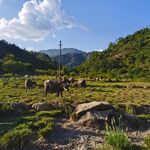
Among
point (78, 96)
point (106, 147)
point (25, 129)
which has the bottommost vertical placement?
point (78, 96)

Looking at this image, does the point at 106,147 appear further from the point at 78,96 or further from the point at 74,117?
the point at 78,96

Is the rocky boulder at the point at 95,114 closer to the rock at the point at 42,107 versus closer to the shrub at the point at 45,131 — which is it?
the shrub at the point at 45,131

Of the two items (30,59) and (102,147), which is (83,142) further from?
(30,59)

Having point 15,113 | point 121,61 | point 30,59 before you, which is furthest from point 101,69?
point 15,113

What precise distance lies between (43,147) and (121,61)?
412 feet

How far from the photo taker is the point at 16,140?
14.2 metres

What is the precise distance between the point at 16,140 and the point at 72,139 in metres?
2.34

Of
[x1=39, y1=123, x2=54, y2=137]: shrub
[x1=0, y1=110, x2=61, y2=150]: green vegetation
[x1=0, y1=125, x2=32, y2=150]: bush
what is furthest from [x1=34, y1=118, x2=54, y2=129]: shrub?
[x1=0, y1=125, x2=32, y2=150]: bush

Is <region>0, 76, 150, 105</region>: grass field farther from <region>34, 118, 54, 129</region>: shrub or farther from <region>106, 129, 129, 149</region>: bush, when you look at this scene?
<region>106, 129, 129, 149</region>: bush

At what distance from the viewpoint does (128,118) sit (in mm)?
17797

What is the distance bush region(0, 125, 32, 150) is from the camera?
1402cm

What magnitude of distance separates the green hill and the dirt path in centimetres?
9355

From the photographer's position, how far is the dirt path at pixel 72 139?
1466 cm

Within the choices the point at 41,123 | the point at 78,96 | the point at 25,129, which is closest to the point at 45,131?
the point at 25,129
